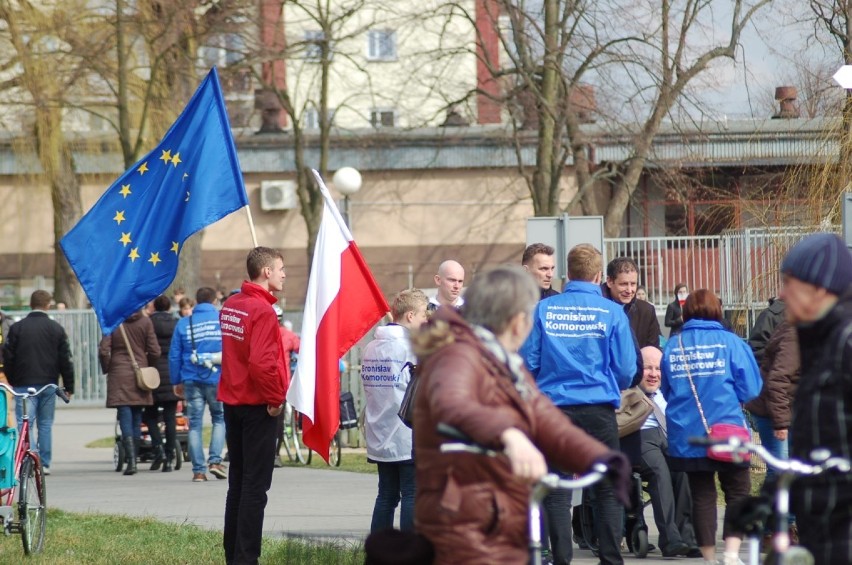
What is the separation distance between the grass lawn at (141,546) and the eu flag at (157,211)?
1.62 meters

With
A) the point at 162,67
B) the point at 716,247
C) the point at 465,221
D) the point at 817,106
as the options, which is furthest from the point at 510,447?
the point at 465,221

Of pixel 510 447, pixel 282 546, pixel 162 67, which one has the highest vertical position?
pixel 162 67

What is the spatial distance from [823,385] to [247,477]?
459cm

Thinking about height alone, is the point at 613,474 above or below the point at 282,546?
above

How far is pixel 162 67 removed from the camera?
985 inches

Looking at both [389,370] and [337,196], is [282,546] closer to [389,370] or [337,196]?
[389,370]

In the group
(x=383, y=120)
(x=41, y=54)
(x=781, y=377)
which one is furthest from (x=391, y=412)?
(x=383, y=120)

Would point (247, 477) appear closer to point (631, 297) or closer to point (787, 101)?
point (631, 297)

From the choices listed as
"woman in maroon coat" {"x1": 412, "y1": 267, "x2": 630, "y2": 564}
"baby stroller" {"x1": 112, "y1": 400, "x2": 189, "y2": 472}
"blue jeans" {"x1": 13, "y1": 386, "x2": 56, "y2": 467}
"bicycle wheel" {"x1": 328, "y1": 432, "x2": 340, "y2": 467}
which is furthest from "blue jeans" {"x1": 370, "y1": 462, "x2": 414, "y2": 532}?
"baby stroller" {"x1": 112, "y1": 400, "x2": 189, "y2": 472}

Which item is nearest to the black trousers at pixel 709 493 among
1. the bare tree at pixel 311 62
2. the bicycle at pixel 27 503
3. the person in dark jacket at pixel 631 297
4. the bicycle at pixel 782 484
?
the person in dark jacket at pixel 631 297

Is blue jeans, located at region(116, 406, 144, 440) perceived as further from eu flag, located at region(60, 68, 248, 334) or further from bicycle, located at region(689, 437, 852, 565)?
bicycle, located at region(689, 437, 852, 565)

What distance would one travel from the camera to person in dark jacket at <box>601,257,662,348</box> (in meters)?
10.5

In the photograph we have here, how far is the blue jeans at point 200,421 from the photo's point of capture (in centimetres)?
1575

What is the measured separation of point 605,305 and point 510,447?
Result: 13.3ft
